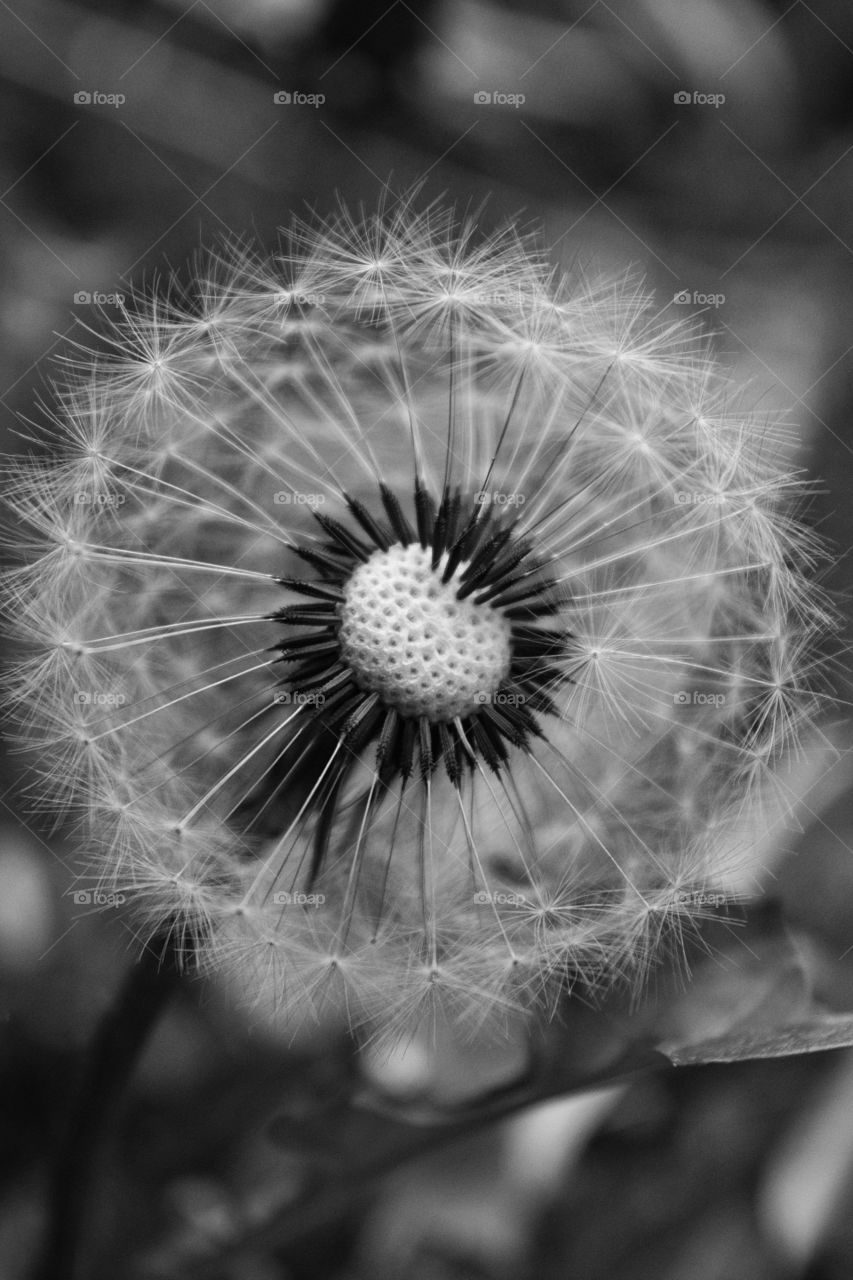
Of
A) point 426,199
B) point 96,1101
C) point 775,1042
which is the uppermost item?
point 426,199

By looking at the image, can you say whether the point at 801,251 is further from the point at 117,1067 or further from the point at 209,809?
the point at 117,1067

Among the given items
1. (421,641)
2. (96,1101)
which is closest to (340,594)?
(421,641)

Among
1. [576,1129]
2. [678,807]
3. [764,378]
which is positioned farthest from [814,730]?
[576,1129]

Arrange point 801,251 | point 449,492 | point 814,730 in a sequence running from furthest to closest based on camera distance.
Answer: point 801,251 → point 814,730 → point 449,492

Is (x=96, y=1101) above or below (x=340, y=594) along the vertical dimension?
below

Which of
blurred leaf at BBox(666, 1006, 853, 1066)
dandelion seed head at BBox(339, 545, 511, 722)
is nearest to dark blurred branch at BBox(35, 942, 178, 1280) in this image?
dandelion seed head at BBox(339, 545, 511, 722)

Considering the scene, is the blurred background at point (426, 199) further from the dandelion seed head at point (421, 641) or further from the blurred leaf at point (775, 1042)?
the dandelion seed head at point (421, 641)

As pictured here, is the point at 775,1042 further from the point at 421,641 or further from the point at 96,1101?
the point at 96,1101
